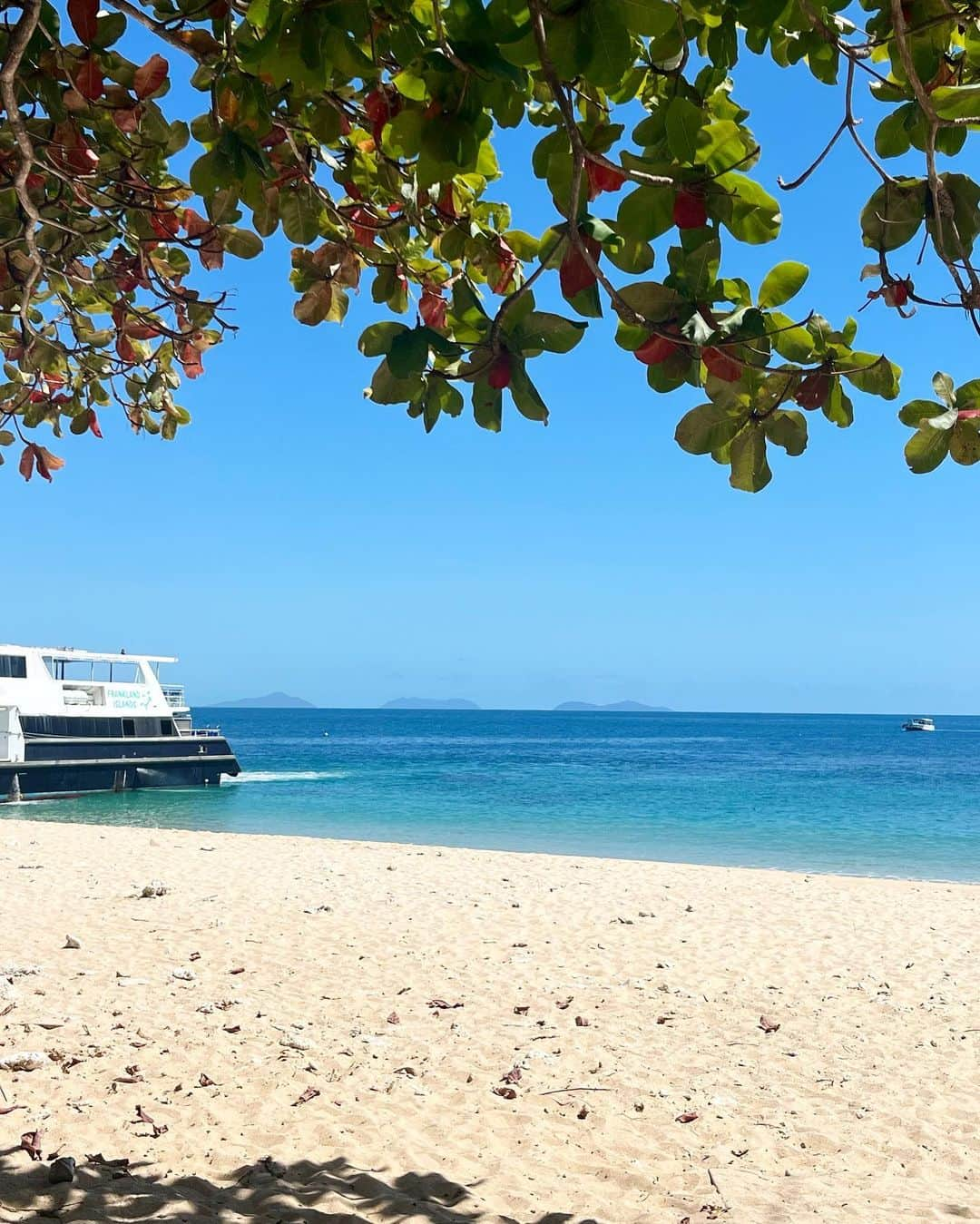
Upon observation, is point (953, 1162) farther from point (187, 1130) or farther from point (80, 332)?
point (80, 332)

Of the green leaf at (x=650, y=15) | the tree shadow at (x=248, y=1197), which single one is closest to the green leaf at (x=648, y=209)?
the green leaf at (x=650, y=15)

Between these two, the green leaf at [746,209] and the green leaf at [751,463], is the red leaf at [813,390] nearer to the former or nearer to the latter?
the green leaf at [751,463]

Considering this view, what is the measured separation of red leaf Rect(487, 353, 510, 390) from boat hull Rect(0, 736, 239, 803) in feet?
79.9

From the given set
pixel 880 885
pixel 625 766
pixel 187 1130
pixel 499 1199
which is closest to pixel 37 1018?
pixel 187 1130

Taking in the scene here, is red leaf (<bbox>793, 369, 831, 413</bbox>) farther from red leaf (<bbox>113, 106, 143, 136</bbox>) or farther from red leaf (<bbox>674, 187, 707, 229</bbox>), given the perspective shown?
red leaf (<bbox>113, 106, 143, 136</bbox>)

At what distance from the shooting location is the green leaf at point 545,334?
1.72m

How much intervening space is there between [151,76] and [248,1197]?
138 inches

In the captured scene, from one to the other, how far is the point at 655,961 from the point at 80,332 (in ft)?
18.2

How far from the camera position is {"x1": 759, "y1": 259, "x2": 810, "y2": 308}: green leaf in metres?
1.73

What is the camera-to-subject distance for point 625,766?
160 ft

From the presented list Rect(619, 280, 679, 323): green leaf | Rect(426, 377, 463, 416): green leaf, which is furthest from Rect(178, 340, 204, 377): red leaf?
Rect(619, 280, 679, 323): green leaf

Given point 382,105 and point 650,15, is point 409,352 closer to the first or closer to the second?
point 650,15

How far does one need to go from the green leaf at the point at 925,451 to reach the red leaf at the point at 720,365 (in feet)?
1.22

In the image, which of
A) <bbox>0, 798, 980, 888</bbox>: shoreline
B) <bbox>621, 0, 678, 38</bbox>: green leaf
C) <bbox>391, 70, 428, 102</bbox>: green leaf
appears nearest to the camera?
<bbox>621, 0, 678, 38</bbox>: green leaf
